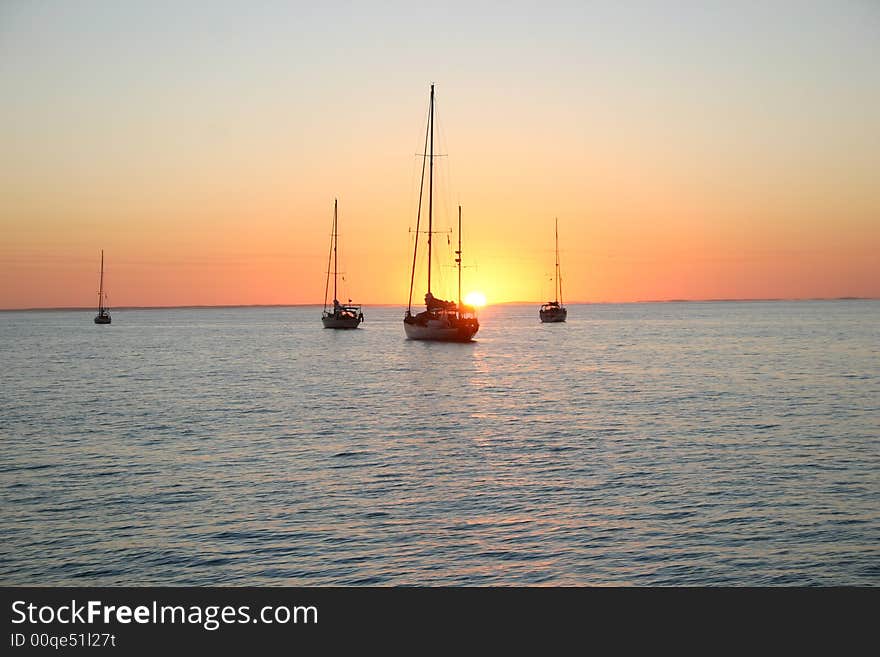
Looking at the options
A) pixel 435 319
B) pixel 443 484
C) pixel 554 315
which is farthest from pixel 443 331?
pixel 554 315

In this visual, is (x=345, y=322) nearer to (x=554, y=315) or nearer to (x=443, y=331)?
(x=443, y=331)

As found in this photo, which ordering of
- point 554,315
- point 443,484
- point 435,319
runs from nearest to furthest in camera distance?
point 443,484 < point 435,319 < point 554,315

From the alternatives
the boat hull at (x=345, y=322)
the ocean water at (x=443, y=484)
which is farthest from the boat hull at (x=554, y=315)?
the ocean water at (x=443, y=484)

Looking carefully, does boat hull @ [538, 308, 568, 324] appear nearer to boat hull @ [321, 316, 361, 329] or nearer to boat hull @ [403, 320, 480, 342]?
boat hull @ [321, 316, 361, 329]

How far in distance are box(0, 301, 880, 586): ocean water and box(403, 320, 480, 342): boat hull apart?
38.3m

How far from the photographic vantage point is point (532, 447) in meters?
34.0

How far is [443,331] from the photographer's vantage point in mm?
98375

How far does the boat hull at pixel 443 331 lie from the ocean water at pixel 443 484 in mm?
38307

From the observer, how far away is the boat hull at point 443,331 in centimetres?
9794

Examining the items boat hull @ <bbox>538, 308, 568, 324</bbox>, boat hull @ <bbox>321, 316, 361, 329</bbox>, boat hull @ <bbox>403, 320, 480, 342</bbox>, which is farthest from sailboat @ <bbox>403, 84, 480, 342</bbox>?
boat hull @ <bbox>538, 308, 568, 324</bbox>

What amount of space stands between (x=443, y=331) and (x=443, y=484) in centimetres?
7164

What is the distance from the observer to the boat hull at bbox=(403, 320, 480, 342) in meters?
97.9
